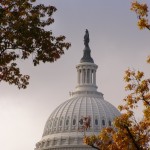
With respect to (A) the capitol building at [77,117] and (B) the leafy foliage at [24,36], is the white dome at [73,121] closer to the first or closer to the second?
(A) the capitol building at [77,117]

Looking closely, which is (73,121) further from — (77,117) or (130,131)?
(130,131)

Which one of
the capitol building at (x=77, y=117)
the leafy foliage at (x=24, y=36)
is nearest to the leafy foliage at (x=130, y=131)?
the leafy foliage at (x=24, y=36)

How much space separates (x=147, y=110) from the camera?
3222cm

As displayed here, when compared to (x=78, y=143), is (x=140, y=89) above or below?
below

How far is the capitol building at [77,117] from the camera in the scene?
175 meters

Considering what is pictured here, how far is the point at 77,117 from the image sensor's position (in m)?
178

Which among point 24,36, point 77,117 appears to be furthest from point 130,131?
point 77,117

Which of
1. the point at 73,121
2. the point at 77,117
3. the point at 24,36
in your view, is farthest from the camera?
the point at 73,121

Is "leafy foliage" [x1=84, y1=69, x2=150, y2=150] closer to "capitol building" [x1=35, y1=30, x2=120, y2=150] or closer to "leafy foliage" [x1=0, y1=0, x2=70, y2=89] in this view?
"leafy foliage" [x1=0, y1=0, x2=70, y2=89]

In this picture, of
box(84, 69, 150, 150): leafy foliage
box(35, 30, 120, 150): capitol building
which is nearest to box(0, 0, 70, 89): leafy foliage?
box(84, 69, 150, 150): leafy foliage

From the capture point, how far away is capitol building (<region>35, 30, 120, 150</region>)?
6880 inches

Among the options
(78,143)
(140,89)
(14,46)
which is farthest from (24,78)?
(78,143)

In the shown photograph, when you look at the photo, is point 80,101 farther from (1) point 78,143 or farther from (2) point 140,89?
(2) point 140,89

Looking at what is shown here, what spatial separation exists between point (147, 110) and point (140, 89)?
1231 mm
